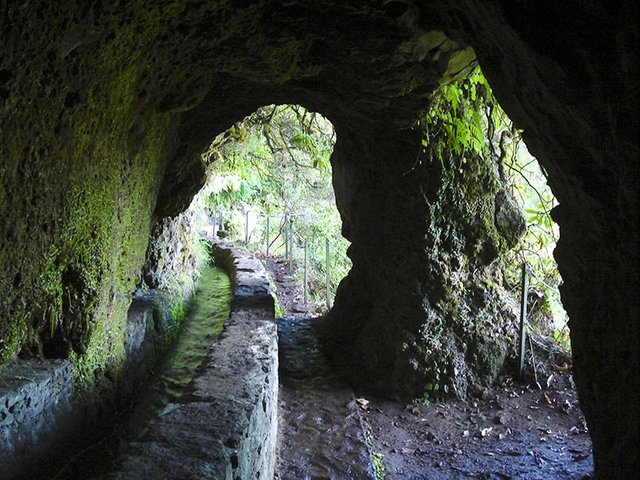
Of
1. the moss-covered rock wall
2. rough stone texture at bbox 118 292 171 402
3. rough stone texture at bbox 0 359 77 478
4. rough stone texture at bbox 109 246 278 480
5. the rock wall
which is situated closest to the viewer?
the moss-covered rock wall

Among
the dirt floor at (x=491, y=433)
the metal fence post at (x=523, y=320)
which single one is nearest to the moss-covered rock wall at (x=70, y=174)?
the dirt floor at (x=491, y=433)

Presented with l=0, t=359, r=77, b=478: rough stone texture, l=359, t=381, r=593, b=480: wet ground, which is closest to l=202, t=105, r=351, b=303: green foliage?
l=359, t=381, r=593, b=480: wet ground

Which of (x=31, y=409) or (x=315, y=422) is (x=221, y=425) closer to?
(x=31, y=409)

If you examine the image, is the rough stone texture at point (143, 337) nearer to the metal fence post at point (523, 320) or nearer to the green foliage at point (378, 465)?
the green foliage at point (378, 465)

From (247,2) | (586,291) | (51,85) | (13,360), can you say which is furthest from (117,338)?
(586,291)

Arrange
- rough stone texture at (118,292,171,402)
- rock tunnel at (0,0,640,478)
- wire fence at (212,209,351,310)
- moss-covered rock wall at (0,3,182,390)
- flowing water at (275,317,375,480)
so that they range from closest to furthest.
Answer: rock tunnel at (0,0,640,478), moss-covered rock wall at (0,3,182,390), flowing water at (275,317,375,480), rough stone texture at (118,292,171,402), wire fence at (212,209,351,310)

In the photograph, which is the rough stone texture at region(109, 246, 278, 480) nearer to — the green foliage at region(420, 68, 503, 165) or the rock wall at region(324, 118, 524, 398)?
the rock wall at region(324, 118, 524, 398)

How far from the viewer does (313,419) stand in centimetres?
482

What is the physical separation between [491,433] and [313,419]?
5.35 feet

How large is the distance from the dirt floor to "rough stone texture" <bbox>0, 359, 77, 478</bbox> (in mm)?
2491

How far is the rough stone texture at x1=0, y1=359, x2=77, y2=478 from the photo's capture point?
2.53 metres

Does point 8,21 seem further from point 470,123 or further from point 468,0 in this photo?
point 470,123

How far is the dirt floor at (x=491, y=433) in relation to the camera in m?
4.16

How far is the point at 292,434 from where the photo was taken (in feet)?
14.8
